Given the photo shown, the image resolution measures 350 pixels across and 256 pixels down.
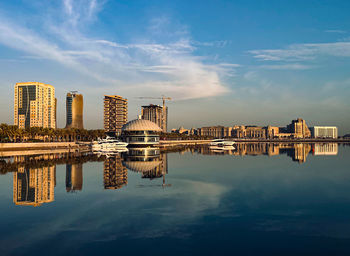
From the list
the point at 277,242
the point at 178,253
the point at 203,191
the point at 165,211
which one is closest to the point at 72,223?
the point at 165,211

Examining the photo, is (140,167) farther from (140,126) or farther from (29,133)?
(29,133)

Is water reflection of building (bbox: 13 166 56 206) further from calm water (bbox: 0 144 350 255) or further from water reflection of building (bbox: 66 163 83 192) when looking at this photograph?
water reflection of building (bbox: 66 163 83 192)

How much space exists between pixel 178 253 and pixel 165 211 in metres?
9.43

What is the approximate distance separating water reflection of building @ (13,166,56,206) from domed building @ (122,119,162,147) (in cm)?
11229

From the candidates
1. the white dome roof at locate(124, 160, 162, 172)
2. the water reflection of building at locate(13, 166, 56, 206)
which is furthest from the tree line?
the water reflection of building at locate(13, 166, 56, 206)

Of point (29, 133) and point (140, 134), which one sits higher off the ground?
point (29, 133)

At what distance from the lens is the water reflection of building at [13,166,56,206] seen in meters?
30.9

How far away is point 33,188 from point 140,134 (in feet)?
412

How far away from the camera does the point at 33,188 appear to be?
3688 cm

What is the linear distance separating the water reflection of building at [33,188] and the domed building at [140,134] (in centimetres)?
11229

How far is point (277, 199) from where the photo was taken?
31000 millimetres

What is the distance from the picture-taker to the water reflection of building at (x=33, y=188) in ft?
101

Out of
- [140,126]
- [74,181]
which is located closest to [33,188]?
[74,181]

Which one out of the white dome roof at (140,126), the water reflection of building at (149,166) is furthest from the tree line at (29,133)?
the water reflection of building at (149,166)
